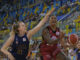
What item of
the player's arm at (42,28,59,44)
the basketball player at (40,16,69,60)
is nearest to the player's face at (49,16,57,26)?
the basketball player at (40,16,69,60)

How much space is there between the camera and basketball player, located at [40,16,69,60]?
13.7 ft

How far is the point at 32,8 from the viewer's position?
20.2 ft

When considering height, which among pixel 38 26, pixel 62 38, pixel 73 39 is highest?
pixel 38 26

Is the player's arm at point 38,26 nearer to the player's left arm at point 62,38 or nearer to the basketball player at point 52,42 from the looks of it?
the basketball player at point 52,42

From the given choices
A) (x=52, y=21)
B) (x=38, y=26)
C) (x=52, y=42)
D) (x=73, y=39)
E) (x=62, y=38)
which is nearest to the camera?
(x=38, y=26)

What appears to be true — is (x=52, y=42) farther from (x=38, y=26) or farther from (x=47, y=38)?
(x=38, y=26)

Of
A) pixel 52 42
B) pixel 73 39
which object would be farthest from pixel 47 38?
pixel 73 39

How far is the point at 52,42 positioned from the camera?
4.34m

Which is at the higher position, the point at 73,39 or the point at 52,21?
the point at 52,21

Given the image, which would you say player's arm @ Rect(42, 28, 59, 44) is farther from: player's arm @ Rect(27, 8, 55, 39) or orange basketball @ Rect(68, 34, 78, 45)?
orange basketball @ Rect(68, 34, 78, 45)

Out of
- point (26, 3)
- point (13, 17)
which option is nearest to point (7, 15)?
point (13, 17)

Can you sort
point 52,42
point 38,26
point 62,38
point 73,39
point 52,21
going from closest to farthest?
point 38,26 < point 52,42 < point 62,38 < point 52,21 < point 73,39

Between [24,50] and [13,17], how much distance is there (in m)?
2.75

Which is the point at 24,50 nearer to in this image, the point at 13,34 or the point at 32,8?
the point at 13,34
